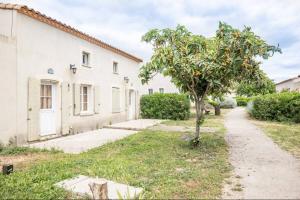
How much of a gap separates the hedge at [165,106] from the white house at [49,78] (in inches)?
177

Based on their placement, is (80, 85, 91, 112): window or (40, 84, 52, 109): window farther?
(80, 85, 91, 112): window

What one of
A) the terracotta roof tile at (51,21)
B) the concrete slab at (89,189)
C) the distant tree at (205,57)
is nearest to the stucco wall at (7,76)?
the terracotta roof tile at (51,21)

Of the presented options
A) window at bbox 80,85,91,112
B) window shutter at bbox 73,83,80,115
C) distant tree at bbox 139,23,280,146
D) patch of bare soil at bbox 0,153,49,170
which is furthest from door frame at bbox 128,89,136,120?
patch of bare soil at bbox 0,153,49,170

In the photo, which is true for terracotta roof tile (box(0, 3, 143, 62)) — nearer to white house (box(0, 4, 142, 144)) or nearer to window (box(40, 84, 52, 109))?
white house (box(0, 4, 142, 144))

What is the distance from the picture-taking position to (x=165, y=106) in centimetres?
2012

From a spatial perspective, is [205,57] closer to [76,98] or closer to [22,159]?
[22,159]

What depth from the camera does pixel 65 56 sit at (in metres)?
11.6

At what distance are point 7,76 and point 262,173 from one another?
7.76m

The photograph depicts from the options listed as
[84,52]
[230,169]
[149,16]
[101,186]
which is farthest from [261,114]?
[101,186]

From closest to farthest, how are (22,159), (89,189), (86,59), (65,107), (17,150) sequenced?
1. (89,189)
2. (22,159)
3. (17,150)
4. (65,107)
5. (86,59)

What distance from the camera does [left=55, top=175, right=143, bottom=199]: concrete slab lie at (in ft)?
15.7

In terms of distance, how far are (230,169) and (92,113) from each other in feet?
28.4

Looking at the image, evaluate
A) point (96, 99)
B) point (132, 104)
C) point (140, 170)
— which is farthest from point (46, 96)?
point (132, 104)

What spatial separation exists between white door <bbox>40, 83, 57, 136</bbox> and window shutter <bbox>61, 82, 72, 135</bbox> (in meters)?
0.36
